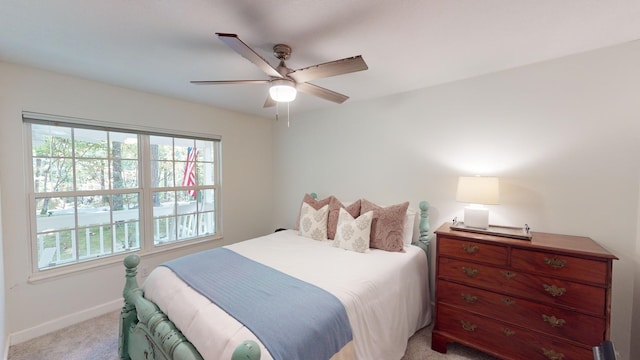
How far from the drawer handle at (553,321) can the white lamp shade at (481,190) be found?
806 millimetres

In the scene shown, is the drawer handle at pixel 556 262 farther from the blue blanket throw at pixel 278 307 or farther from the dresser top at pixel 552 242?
the blue blanket throw at pixel 278 307

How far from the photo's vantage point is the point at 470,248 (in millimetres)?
1930

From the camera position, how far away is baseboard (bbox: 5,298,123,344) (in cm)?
213

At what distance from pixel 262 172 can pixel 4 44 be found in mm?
2807

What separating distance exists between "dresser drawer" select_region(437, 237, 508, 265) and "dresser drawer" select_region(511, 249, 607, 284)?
2.9 inches

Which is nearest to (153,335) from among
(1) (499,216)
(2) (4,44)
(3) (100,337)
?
(3) (100,337)

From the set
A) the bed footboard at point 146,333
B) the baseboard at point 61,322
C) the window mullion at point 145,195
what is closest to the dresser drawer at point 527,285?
the bed footboard at point 146,333

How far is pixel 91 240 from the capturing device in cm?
261

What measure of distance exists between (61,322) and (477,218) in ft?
12.6

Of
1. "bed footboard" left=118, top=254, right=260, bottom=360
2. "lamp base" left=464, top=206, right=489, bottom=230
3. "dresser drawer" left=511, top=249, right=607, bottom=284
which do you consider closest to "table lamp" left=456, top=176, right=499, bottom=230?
"lamp base" left=464, top=206, right=489, bottom=230

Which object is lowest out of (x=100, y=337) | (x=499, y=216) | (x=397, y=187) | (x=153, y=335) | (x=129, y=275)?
(x=100, y=337)

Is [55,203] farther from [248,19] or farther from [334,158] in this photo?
[334,158]

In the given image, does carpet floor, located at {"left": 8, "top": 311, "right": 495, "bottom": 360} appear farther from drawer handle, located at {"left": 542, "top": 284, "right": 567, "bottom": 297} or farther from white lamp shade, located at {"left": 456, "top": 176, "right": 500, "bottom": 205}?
white lamp shade, located at {"left": 456, "top": 176, "right": 500, "bottom": 205}

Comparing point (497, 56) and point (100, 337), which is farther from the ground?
point (497, 56)
